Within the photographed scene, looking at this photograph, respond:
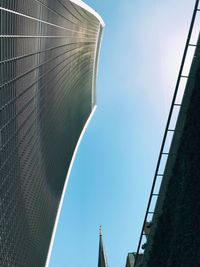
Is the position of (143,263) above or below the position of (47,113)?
above

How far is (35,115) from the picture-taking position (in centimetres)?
11525

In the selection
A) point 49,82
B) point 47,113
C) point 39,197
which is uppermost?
point 49,82

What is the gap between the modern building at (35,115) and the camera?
85.2 m

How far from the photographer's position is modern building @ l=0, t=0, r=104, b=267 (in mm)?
85188

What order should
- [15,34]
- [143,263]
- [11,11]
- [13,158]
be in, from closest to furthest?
[143,263], [11,11], [15,34], [13,158]

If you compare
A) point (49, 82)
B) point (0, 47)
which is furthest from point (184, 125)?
point (49, 82)

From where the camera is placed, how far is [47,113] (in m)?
132

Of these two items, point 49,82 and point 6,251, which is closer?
point 6,251

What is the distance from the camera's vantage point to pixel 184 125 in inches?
936

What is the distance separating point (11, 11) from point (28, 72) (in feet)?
87.3

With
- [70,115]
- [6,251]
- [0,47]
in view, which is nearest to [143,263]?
[0,47]

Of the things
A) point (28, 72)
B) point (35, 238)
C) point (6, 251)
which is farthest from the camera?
point (35, 238)

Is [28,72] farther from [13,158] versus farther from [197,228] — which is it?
[197,228]

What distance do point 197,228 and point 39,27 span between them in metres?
94.4
